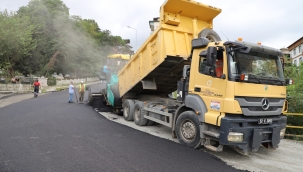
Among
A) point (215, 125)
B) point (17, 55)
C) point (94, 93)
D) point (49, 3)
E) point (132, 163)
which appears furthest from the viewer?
point (49, 3)

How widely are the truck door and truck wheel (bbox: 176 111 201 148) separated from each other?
398mm

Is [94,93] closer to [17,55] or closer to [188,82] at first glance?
[188,82]

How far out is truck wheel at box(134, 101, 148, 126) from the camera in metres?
7.25

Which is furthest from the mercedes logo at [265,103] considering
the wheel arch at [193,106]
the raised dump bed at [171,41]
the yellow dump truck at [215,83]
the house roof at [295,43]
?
the house roof at [295,43]

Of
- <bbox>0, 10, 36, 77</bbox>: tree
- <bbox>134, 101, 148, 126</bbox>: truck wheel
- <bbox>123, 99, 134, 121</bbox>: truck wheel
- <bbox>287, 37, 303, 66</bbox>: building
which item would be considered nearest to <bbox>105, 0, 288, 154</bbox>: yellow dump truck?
<bbox>134, 101, 148, 126</bbox>: truck wheel

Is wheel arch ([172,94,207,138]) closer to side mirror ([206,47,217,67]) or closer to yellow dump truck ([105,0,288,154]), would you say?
yellow dump truck ([105,0,288,154])

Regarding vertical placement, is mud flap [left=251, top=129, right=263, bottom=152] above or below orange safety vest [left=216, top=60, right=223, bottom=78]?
below

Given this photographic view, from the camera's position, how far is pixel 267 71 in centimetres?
454

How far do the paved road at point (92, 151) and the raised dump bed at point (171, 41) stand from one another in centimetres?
179

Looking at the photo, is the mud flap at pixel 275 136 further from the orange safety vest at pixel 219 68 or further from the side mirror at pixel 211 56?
the side mirror at pixel 211 56

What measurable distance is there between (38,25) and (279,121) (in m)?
33.0

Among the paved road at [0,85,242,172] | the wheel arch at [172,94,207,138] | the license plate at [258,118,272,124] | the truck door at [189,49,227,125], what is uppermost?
the truck door at [189,49,227,125]

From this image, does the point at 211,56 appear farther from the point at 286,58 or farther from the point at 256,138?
the point at 286,58

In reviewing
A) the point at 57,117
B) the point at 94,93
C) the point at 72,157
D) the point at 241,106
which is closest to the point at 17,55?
the point at 94,93
